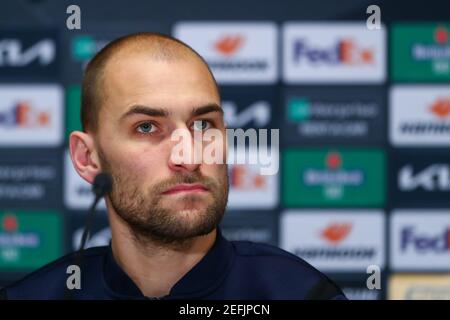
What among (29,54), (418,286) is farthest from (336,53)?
(29,54)

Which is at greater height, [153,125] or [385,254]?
[153,125]

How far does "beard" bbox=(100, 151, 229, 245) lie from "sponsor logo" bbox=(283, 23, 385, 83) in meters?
0.91

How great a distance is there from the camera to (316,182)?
1.81 meters

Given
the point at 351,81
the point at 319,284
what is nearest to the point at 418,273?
the point at 351,81

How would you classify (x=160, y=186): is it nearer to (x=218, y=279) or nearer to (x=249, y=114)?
(x=218, y=279)

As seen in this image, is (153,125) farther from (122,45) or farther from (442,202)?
(442,202)

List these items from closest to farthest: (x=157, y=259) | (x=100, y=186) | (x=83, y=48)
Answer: (x=100, y=186)
(x=157, y=259)
(x=83, y=48)

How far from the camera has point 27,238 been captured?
1.77m

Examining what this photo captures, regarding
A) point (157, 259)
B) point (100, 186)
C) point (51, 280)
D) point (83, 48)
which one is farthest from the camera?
point (83, 48)

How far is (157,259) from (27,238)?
2.97 ft

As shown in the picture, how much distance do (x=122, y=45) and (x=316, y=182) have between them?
969mm

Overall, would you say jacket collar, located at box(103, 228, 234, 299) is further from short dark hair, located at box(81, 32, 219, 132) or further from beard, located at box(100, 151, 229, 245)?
short dark hair, located at box(81, 32, 219, 132)

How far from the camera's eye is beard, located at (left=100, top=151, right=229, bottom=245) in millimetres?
899

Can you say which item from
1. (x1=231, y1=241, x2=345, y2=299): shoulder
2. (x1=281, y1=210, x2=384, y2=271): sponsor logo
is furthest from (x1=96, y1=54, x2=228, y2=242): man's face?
(x1=281, y1=210, x2=384, y2=271): sponsor logo
